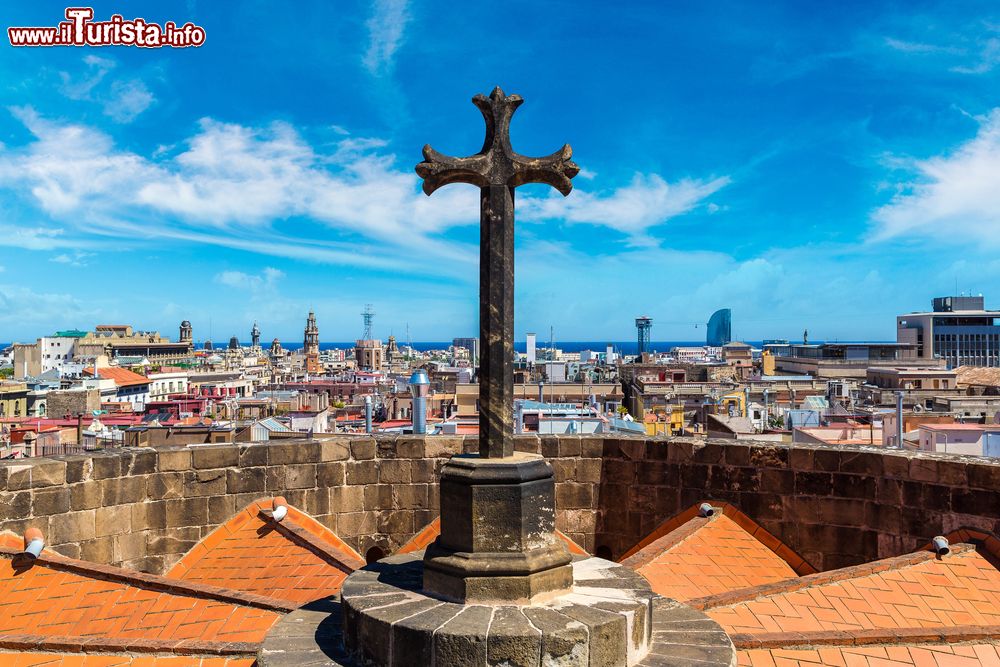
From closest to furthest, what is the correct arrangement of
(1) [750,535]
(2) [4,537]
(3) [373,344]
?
(2) [4,537] < (1) [750,535] < (3) [373,344]

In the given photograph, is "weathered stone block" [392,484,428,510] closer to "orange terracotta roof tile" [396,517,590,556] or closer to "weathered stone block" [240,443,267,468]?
"orange terracotta roof tile" [396,517,590,556]

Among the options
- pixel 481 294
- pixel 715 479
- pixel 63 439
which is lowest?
pixel 63 439

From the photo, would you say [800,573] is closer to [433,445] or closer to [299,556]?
[433,445]

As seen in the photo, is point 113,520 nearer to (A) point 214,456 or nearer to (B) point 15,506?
(B) point 15,506

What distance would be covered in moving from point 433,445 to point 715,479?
2526 mm

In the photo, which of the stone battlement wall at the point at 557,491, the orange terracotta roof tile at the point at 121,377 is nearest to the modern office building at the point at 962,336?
the orange terracotta roof tile at the point at 121,377

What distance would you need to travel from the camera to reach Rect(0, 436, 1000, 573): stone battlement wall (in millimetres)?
5852

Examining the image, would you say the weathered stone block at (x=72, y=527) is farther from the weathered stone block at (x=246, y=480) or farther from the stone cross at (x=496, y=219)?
the stone cross at (x=496, y=219)

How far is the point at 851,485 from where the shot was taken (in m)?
6.28

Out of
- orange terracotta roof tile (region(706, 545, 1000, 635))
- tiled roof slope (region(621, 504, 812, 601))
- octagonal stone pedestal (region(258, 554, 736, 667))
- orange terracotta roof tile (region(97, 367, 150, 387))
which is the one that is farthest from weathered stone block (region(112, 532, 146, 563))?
orange terracotta roof tile (region(97, 367, 150, 387))

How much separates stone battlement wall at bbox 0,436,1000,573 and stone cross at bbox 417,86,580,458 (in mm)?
2969

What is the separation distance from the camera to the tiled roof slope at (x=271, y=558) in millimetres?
5520

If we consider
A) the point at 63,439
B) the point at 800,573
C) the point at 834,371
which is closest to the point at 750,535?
the point at 800,573

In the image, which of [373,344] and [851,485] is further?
[373,344]
